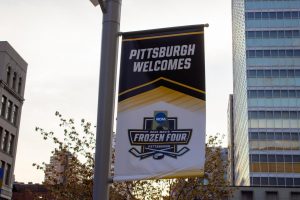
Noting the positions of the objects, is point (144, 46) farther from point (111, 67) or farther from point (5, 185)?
point (5, 185)

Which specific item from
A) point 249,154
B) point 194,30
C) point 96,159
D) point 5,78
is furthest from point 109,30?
point 249,154

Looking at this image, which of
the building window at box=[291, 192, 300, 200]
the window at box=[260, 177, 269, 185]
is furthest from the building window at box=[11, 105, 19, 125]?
the building window at box=[291, 192, 300, 200]

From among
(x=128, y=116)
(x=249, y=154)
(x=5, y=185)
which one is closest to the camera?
(x=128, y=116)

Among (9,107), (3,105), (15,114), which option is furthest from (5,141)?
(15,114)

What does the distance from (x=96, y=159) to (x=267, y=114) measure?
8581 centimetres

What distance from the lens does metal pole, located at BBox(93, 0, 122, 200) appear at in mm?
5115

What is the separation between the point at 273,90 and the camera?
3519 inches

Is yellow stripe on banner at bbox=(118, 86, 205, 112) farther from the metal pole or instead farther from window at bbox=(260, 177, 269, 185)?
window at bbox=(260, 177, 269, 185)

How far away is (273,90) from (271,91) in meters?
0.39

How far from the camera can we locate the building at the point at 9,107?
57.8 meters

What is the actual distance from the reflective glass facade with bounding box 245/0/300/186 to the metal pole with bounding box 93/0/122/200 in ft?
270

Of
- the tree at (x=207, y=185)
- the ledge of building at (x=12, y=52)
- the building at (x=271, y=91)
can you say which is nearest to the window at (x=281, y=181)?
the building at (x=271, y=91)

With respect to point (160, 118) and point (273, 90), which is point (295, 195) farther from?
point (160, 118)

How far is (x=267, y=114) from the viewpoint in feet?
290
